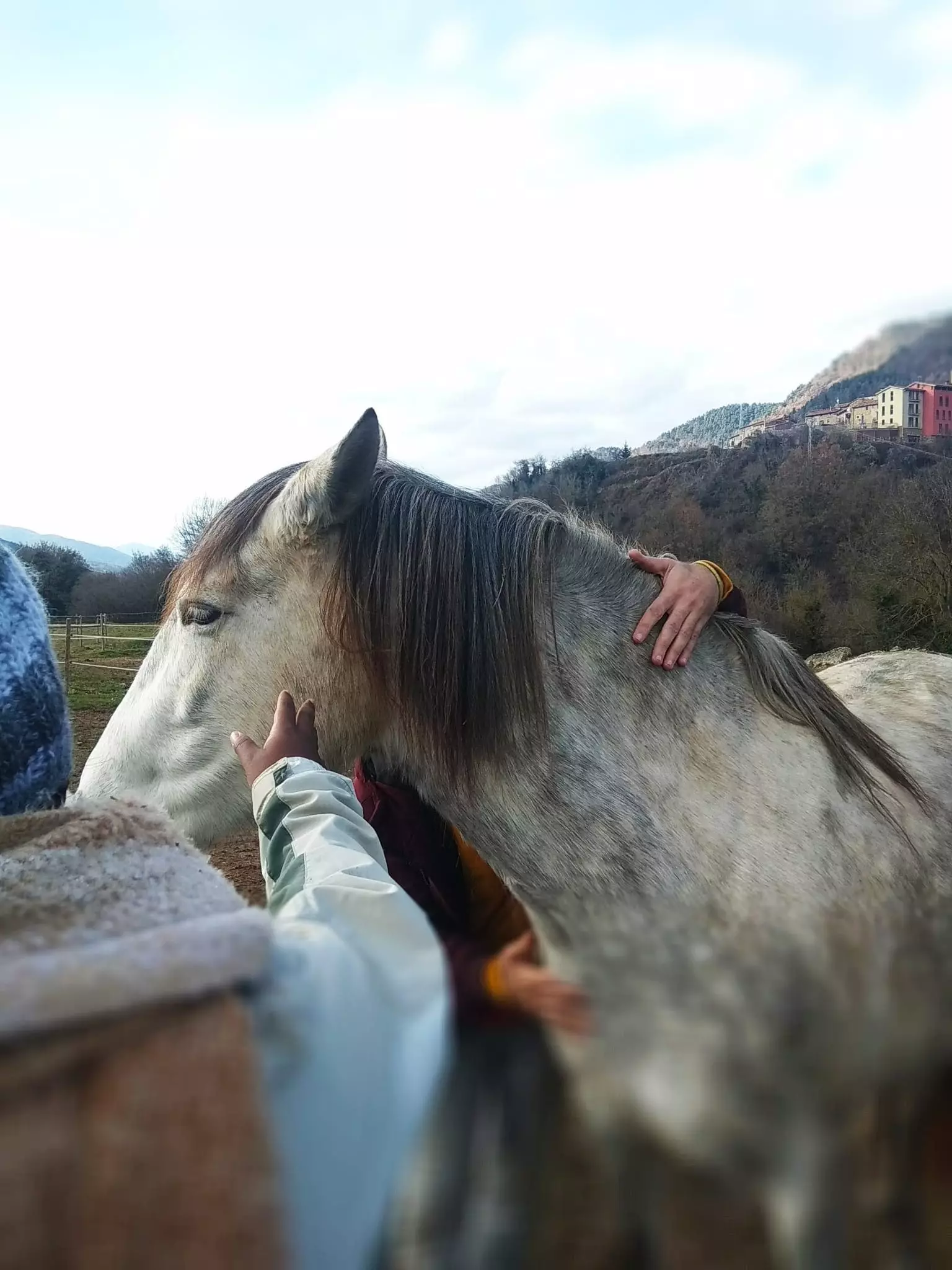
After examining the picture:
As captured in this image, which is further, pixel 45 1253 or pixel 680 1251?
pixel 680 1251

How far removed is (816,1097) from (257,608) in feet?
4.97

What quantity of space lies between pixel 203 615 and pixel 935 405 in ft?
6.81

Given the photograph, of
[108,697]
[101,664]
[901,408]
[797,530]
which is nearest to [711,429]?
[797,530]

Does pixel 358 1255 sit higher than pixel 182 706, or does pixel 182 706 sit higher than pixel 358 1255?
pixel 182 706

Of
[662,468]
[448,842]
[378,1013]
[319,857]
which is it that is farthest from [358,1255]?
[662,468]

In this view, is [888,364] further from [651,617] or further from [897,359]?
[651,617]

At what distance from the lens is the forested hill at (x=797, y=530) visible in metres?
10.2

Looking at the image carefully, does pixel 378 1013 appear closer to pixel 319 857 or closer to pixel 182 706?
pixel 319 857

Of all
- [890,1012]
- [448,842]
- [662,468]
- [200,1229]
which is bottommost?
Answer: [448,842]

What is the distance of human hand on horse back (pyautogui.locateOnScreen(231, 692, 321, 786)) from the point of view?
1567 millimetres

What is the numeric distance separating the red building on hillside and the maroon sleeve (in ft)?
2.14

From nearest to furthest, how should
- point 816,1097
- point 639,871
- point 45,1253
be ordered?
point 45,1253 → point 816,1097 → point 639,871

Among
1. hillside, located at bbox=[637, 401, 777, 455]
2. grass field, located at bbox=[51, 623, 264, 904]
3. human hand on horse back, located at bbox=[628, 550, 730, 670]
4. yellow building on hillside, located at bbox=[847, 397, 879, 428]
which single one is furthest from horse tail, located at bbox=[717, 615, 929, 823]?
hillside, located at bbox=[637, 401, 777, 455]

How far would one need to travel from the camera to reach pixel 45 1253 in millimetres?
464
